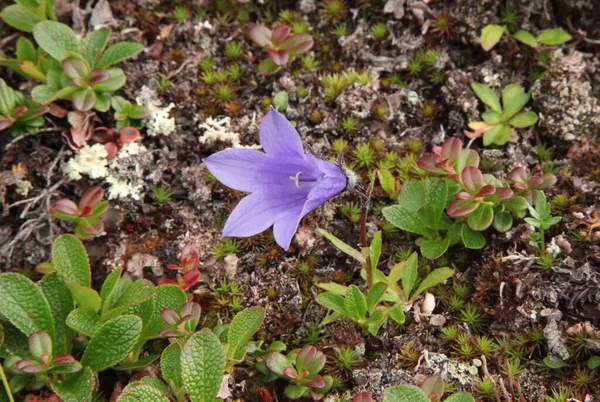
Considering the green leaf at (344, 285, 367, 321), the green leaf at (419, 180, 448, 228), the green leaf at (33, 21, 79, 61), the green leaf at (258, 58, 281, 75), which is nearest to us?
the green leaf at (344, 285, 367, 321)

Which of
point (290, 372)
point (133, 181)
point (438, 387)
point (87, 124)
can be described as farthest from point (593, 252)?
point (87, 124)

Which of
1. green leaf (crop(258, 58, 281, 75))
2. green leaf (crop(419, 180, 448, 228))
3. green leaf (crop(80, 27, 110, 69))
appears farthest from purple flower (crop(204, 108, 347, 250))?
green leaf (crop(80, 27, 110, 69))

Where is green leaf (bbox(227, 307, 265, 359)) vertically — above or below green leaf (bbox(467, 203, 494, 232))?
below

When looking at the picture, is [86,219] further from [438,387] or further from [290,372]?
[438,387]

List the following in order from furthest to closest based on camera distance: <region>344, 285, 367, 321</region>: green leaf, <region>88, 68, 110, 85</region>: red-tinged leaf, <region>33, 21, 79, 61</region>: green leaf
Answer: <region>33, 21, 79, 61</region>: green leaf
<region>88, 68, 110, 85</region>: red-tinged leaf
<region>344, 285, 367, 321</region>: green leaf

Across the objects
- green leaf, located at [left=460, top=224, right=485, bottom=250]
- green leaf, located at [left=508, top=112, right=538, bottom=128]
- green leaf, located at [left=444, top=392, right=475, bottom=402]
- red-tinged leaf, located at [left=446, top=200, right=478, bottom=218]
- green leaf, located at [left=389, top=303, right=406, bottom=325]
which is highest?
green leaf, located at [left=508, top=112, right=538, bottom=128]

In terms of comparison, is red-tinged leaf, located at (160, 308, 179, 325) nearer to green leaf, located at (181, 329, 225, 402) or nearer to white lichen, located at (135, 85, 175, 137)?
green leaf, located at (181, 329, 225, 402)
